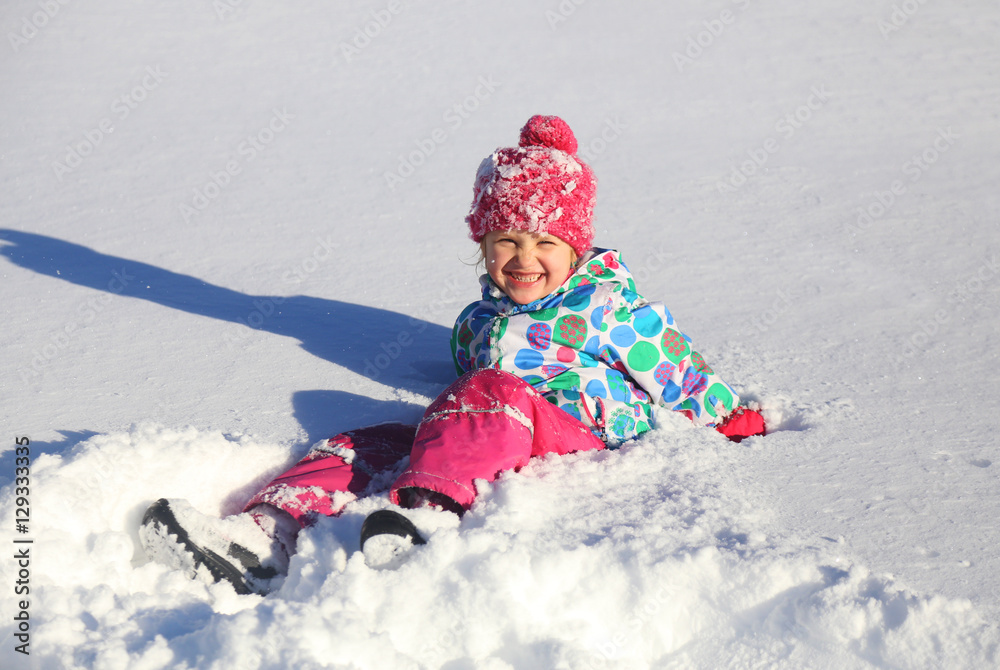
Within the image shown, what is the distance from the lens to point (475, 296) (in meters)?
3.14

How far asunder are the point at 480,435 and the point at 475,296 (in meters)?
1.47

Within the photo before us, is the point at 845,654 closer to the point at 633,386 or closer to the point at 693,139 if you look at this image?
the point at 633,386

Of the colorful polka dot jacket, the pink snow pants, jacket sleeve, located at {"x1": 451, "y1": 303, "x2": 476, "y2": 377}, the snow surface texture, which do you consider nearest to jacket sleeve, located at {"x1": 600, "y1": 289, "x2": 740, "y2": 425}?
the colorful polka dot jacket

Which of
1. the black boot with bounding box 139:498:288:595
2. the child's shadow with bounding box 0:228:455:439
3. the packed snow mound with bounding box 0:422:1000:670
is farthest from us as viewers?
the child's shadow with bounding box 0:228:455:439

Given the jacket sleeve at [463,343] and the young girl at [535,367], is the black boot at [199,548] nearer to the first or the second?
the young girl at [535,367]

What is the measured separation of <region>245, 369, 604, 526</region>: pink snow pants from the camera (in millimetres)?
1663

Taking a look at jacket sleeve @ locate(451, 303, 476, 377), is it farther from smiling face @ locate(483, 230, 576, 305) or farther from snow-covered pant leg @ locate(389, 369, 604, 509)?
snow-covered pant leg @ locate(389, 369, 604, 509)

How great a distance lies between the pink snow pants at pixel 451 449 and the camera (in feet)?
5.46

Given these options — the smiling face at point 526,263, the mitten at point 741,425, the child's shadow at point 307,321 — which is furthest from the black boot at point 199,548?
the mitten at point 741,425

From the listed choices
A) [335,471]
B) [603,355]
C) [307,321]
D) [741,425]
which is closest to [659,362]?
[603,355]

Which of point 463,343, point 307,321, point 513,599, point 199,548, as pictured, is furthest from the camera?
point 307,321

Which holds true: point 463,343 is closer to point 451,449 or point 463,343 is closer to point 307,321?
point 451,449

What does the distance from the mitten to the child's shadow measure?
80 cm

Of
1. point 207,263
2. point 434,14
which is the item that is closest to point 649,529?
point 207,263
